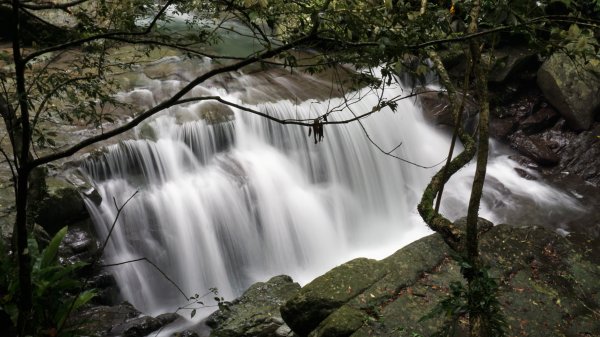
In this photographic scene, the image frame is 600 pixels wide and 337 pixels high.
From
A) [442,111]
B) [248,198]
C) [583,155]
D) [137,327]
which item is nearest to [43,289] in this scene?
[137,327]

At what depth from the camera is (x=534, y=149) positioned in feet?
38.1

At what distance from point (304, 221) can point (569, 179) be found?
21.3ft

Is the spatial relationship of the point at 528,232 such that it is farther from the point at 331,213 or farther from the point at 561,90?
the point at 561,90

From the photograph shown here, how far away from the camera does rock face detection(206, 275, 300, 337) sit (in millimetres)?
5441

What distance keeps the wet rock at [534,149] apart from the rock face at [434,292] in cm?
616

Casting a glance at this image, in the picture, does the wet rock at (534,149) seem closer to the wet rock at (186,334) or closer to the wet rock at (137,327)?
the wet rock at (186,334)

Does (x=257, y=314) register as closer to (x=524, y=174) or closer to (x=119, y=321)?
(x=119, y=321)

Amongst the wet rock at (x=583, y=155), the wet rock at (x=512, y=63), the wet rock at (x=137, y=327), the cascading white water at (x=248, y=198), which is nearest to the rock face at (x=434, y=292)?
the wet rock at (x=137, y=327)

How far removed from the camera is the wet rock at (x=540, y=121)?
1205 centimetres

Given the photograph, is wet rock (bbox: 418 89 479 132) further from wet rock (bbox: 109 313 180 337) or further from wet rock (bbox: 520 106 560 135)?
wet rock (bbox: 109 313 180 337)

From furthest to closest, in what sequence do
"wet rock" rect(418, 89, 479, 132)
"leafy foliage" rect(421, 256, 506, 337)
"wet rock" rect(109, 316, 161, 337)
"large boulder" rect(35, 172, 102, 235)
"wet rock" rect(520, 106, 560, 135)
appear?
1. "wet rock" rect(520, 106, 560, 135)
2. "wet rock" rect(418, 89, 479, 132)
3. "large boulder" rect(35, 172, 102, 235)
4. "wet rock" rect(109, 316, 161, 337)
5. "leafy foliage" rect(421, 256, 506, 337)

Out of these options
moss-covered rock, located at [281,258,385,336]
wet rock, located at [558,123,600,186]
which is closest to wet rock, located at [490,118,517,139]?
wet rock, located at [558,123,600,186]

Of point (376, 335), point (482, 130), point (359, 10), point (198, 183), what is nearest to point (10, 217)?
point (198, 183)

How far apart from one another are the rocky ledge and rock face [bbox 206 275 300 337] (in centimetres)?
2
